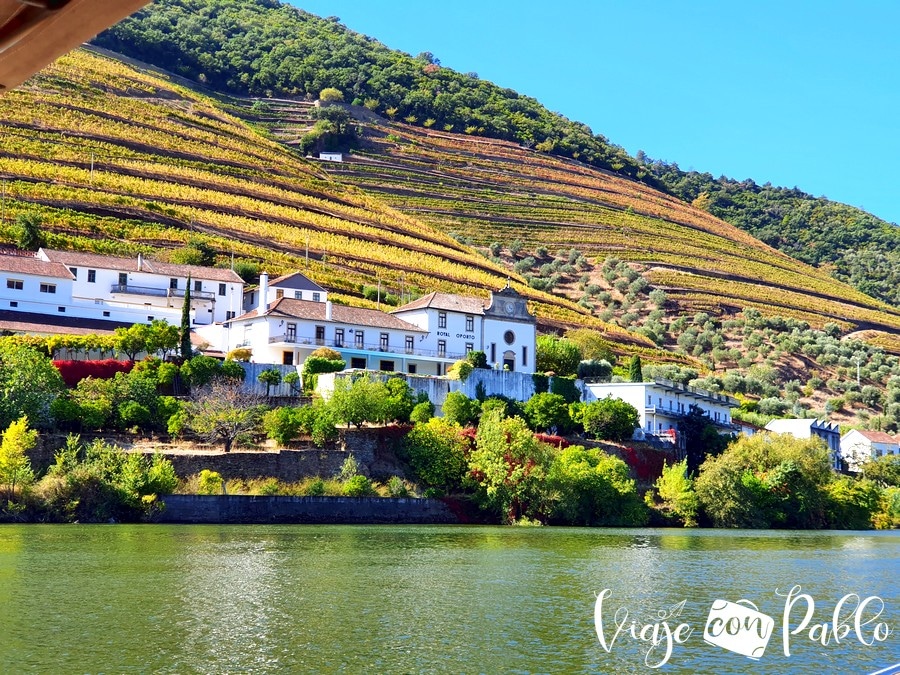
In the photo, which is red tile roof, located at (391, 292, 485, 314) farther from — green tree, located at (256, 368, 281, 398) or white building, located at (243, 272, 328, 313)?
green tree, located at (256, 368, 281, 398)

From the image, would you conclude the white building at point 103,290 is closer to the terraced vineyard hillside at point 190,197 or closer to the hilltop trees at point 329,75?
the terraced vineyard hillside at point 190,197

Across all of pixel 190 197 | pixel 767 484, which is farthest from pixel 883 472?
pixel 190 197

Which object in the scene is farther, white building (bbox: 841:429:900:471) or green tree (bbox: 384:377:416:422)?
white building (bbox: 841:429:900:471)

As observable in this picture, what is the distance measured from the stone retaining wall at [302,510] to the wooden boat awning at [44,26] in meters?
43.4

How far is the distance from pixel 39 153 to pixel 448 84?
104 meters

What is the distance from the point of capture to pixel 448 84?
7643 inches

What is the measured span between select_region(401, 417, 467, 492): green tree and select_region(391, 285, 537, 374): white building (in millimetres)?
12762

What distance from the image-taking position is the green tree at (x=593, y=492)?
172ft

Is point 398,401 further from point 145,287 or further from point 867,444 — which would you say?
point 867,444

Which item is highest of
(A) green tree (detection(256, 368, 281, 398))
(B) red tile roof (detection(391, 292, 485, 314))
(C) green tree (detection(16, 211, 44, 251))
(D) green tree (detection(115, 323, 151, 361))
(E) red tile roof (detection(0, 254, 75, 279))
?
(C) green tree (detection(16, 211, 44, 251))

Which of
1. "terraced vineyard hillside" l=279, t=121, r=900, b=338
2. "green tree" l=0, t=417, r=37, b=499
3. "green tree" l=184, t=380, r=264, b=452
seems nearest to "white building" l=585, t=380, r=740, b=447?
"green tree" l=184, t=380, r=264, b=452

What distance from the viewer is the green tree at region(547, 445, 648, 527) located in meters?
52.4

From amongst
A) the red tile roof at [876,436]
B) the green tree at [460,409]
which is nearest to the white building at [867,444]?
the red tile roof at [876,436]

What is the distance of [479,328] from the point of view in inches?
2645
